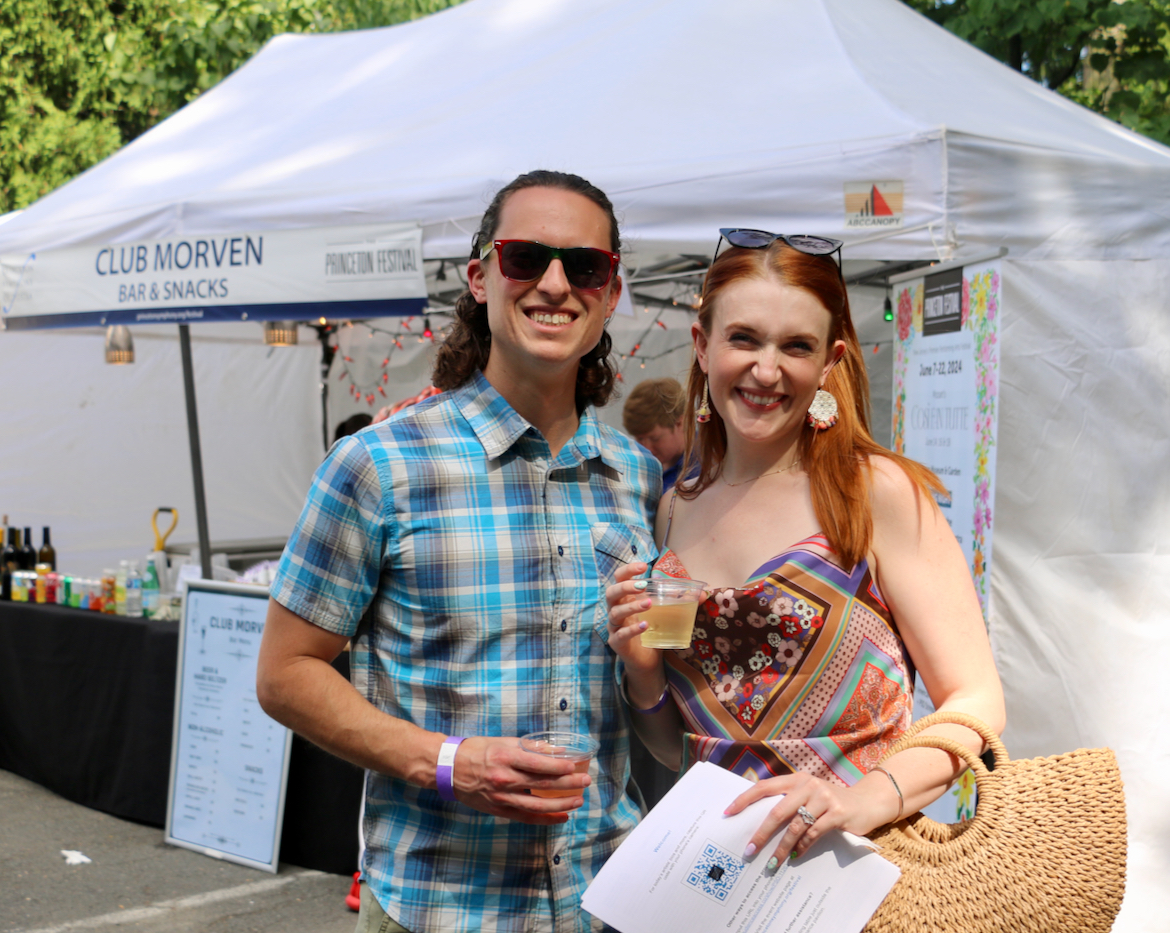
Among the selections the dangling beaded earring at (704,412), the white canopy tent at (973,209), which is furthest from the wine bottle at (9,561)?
the dangling beaded earring at (704,412)

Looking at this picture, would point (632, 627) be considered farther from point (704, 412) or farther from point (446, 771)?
point (704, 412)

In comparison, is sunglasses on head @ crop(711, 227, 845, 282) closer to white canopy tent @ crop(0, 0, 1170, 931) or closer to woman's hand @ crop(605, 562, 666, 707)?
woman's hand @ crop(605, 562, 666, 707)

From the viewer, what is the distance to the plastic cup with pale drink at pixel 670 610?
1516mm

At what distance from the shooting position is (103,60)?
12.9 meters

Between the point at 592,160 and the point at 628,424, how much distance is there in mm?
1849

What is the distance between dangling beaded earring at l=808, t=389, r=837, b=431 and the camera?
178 centimetres

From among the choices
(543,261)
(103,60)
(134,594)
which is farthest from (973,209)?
(103,60)

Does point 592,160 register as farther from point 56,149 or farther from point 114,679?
point 56,149

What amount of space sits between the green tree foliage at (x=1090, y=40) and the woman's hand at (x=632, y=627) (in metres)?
6.43

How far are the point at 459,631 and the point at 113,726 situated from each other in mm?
4310

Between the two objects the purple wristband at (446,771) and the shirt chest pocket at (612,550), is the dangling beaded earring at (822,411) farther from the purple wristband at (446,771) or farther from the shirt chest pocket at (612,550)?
the purple wristband at (446,771)

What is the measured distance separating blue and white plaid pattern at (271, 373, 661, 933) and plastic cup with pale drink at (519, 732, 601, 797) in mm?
94

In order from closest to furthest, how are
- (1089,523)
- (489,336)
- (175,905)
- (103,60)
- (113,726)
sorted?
1. (489,336)
2. (1089,523)
3. (175,905)
4. (113,726)
5. (103,60)

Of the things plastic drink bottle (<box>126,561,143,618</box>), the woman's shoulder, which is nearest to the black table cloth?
plastic drink bottle (<box>126,561,143,618</box>)
